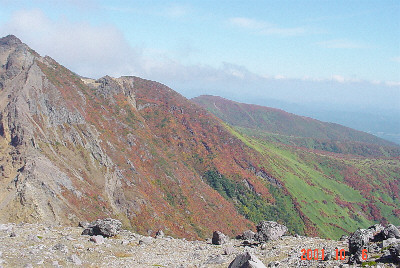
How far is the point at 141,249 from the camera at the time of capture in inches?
995

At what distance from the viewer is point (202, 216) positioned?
79250mm

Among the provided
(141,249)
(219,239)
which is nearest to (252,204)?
(219,239)

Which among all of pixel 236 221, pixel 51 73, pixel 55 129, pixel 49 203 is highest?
pixel 51 73

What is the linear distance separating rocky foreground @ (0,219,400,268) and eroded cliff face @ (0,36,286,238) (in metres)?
20.9

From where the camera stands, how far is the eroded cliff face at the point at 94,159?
4775 cm

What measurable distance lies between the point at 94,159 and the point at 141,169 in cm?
1562

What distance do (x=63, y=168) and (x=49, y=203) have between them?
37.2 ft

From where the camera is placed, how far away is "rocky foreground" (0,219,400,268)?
754 inches

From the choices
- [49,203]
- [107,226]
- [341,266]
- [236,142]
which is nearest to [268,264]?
[341,266]

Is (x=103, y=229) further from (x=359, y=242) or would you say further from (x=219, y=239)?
(x=359, y=242)

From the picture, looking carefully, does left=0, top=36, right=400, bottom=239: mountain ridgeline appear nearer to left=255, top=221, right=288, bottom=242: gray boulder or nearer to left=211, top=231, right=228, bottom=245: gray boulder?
left=211, top=231, right=228, bottom=245: gray boulder

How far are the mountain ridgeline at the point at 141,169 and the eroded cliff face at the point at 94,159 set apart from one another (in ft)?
0.91

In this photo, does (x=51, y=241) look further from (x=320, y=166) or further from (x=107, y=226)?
(x=320, y=166)
